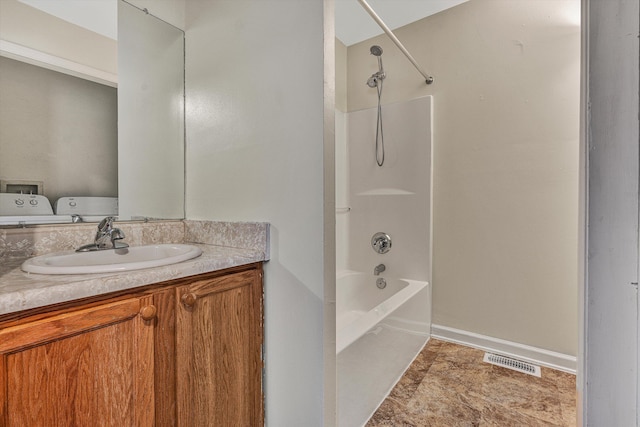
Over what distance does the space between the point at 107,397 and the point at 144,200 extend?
2.89ft

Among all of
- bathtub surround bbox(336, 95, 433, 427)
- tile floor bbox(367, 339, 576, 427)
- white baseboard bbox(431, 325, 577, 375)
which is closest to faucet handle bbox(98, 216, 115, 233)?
bathtub surround bbox(336, 95, 433, 427)

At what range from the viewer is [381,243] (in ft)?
8.18

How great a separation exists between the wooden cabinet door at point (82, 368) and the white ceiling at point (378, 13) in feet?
7.51

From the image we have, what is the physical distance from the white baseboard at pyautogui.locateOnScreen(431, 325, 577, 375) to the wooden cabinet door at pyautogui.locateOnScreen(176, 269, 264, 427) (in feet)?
5.20

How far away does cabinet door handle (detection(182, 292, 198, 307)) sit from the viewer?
0.98m

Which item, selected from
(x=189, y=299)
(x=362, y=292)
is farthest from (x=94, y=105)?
(x=362, y=292)

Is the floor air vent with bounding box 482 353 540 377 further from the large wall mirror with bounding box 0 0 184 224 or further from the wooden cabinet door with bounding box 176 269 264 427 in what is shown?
the large wall mirror with bounding box 0 0 184 224

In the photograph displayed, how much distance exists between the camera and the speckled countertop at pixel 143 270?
0.69m

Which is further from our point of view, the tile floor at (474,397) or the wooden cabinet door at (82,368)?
the tile floor at (474,397)

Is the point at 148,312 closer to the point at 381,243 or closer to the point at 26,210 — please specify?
the point at 26,210

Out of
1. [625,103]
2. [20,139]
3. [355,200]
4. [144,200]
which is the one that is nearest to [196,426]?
[144,200]

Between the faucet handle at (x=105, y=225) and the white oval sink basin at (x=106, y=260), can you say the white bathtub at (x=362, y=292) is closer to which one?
the white oval sink basin at (x=106, y=260)

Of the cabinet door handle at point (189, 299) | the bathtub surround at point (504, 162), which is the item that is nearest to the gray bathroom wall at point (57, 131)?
the cabinet door handle at point (189, 299)

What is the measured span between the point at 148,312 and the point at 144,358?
0.45 ft
